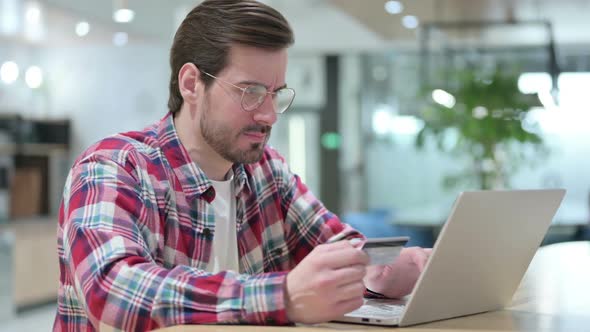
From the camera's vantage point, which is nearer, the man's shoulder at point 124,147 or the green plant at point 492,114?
the man's shoulder at point 124,147

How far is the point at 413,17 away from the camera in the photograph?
7.95 metres

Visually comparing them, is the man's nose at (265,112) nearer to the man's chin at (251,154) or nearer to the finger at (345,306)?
the man's chin at (251,154)

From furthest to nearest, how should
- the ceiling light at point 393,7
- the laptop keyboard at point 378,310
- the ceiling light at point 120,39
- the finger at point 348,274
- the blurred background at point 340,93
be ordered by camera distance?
1. the ceiling light at point 120,39
2. the blurred background at point 340,93
3. the ceiling light at point 393,7
4. the laptop keyboard at point 378,310
5. the finger at point 348,274

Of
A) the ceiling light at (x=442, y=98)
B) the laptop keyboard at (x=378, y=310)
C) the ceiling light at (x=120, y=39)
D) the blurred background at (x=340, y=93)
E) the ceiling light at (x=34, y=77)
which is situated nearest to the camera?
the laptop keyboard at (x=378, y=310)

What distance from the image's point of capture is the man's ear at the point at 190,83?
64.4 inches

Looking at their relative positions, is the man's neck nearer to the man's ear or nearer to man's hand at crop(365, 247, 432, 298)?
the man's ear

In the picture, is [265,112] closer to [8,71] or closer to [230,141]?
[230,141]

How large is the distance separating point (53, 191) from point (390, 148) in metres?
4.58

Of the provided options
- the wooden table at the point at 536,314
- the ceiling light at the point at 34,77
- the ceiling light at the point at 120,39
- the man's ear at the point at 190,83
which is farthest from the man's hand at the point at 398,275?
the ceiling light at the point at 34,77

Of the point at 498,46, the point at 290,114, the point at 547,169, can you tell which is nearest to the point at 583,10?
the point at 498,46

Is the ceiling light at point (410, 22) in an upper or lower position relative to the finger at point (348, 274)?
upper

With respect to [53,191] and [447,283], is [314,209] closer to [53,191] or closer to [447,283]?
[447,283]

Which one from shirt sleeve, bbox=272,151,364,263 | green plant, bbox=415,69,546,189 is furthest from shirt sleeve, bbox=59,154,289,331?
green plant, bbox=415,69,546,189

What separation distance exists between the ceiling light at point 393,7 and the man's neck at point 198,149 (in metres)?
5.61
